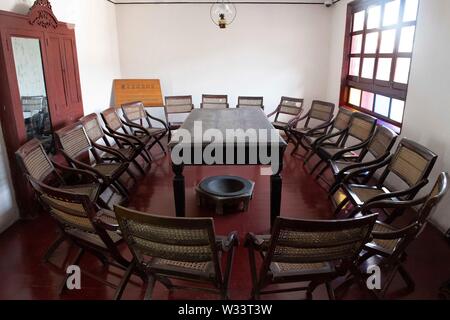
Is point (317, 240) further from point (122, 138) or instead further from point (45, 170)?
point (122, 138)

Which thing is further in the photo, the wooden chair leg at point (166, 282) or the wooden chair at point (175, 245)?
the wooden chair leg at point (166, 282)

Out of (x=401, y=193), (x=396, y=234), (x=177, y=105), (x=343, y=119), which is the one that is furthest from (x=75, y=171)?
(x=343, y=119)

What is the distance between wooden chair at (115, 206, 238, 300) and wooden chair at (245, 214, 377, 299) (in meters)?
0.25

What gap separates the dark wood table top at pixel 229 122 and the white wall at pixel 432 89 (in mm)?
1473

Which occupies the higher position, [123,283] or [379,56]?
[379,56]

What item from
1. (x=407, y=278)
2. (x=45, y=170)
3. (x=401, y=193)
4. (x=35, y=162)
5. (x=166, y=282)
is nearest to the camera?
(x=166, y=282)

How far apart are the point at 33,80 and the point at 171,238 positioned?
271cm

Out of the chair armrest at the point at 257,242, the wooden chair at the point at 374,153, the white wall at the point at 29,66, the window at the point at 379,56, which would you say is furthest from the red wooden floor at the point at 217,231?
the window at the point at 379,56

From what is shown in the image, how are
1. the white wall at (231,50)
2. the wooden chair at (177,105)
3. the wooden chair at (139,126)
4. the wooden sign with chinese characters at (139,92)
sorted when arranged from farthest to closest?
1. the white wall at (231,50)
2. the wooden sign with chinese characters at (139,92)
3. the wooden chair at (177,105)
4. the wooden chair at (139,126)

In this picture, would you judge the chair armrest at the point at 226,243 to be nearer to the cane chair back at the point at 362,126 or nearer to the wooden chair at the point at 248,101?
the cane chair back at the point at 362,126

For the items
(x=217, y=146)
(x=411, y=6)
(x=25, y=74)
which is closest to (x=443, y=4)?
(x=411, y=6)

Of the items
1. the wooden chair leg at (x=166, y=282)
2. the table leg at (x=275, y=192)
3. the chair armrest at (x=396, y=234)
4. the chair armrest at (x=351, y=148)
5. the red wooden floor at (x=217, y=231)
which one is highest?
the chair armrest at (x=351, y=148)

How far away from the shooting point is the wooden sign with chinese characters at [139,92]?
20.2ft

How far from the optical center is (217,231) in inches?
120
